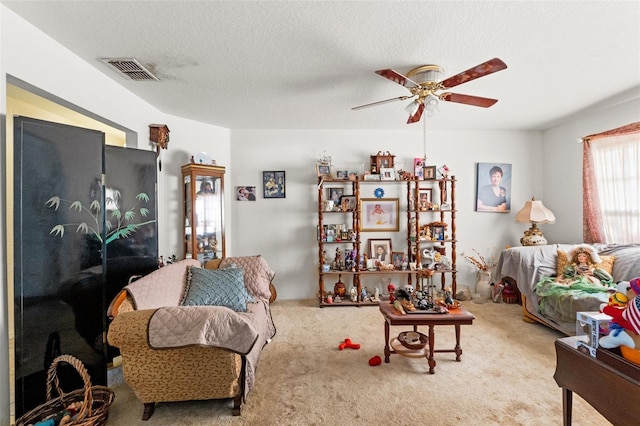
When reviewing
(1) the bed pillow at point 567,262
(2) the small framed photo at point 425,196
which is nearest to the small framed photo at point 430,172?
(2) the small framed photo at point 425,196

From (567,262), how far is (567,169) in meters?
1.57

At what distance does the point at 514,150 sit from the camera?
426 centimetres

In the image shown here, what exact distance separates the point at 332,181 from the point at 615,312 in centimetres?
304

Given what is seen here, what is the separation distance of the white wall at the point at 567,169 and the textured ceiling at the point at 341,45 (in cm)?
44

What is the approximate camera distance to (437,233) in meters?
3.98

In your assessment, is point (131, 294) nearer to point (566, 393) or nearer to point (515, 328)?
point (566, 393)

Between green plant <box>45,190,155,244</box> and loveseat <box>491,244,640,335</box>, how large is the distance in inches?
156

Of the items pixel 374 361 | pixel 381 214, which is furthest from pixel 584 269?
pixel 374 361

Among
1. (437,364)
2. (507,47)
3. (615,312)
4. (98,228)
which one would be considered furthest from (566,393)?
(98,228)

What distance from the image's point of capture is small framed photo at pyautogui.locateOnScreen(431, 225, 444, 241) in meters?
3.95

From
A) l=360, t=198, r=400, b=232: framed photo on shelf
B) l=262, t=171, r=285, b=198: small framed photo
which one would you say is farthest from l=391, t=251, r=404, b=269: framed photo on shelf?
l=262, t=171, r=285, b=198: small framed photo

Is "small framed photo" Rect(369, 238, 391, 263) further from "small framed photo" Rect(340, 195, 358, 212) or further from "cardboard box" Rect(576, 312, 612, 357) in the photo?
"cardboard box" Rect(576, 312, 612, 357)

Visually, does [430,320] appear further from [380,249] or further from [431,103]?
[380,249]

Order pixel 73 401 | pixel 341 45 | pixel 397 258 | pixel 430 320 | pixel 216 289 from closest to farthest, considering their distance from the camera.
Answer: pixel 73 401
pixel 341 45
pixel 430 320
pixel 216 289
pixel 397 258
